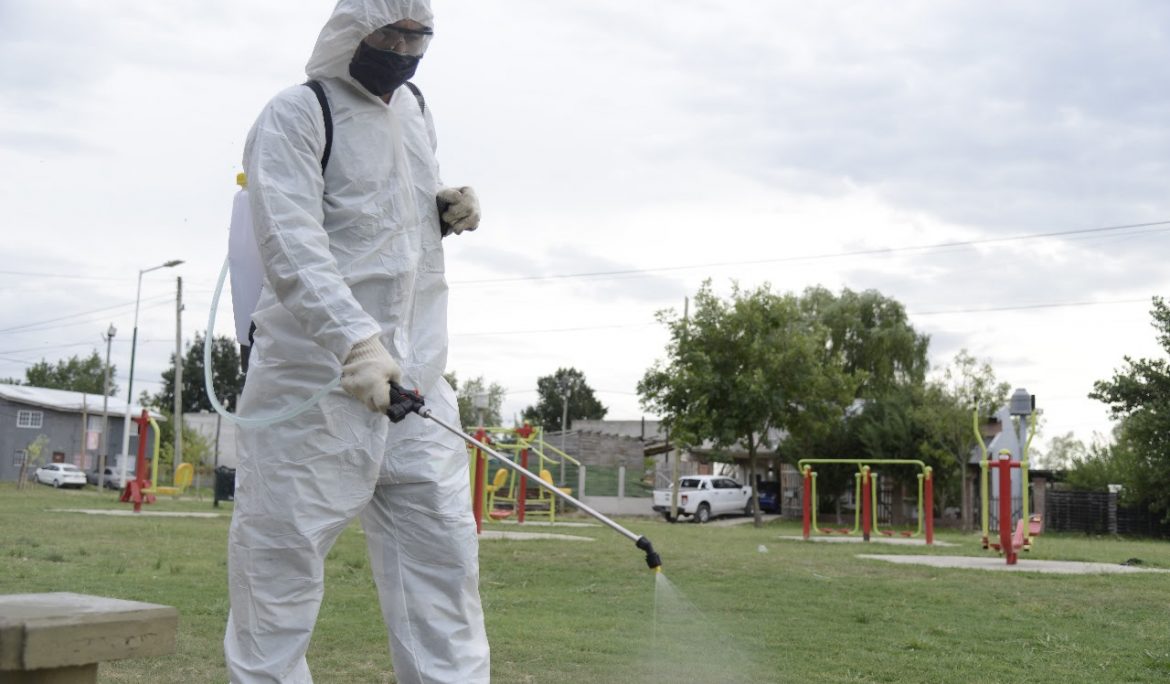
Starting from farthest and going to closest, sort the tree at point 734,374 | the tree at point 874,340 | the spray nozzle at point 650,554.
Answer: the tree at point 874,340 < the tree at point 734,374 < the spray nozzle at point 650,554

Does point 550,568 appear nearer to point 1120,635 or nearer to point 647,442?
point 1120,635

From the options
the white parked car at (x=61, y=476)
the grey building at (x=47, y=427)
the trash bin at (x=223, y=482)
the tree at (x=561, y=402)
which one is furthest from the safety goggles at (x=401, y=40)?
the tree at (x=561, y=402)

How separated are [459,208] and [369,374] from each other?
2.43 ft

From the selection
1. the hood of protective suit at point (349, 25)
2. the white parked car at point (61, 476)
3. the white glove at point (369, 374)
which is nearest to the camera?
the white glove at point (369, 374)

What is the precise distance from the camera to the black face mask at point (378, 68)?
318cm

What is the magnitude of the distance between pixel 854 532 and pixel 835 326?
2057 cm

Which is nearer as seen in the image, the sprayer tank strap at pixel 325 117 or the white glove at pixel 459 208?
the sprayer tank strap at pixel 325 117

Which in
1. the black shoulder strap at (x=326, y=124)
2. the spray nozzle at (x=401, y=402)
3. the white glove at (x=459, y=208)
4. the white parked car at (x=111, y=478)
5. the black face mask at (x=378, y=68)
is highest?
the black face mask at (x=378, y=68)

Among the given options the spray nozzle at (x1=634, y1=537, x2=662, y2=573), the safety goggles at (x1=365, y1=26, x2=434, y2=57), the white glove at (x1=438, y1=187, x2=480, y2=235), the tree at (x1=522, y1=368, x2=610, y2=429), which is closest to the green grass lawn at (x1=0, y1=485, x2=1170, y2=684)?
the spray nozzle at (x1=634, y1=537, x2=662, y2=573)

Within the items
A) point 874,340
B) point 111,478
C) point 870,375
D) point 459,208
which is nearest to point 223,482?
point 870,375

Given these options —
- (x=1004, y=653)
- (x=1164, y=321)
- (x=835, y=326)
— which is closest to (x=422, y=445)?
(x=1004, y=653)

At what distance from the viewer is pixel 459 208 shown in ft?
11.2

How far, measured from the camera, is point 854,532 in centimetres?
2286

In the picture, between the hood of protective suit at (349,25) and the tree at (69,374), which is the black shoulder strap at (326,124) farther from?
the tree at (69,374)
